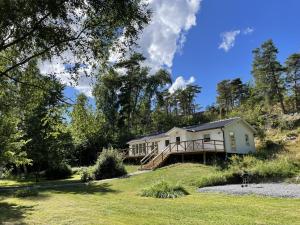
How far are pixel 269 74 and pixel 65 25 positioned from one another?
53307mm

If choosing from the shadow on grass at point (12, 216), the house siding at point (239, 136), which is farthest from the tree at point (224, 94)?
the shadow on grass at point (12, 216)

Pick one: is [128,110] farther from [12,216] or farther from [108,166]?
[12,216]

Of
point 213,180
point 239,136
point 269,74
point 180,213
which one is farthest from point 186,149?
point 269,74

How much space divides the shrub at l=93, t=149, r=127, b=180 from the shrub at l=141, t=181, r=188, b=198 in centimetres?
1097

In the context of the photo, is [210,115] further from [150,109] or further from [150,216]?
[150,216]

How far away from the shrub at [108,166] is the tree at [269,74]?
3660 cm

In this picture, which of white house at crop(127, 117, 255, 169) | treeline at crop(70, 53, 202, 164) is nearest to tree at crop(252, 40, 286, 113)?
treeline at crop(70, 53, 202, 164)

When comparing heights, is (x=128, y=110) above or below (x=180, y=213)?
above

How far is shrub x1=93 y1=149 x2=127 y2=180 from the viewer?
28.9 metres

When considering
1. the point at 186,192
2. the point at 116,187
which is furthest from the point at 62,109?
the point at 116,187

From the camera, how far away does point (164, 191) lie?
17.8 meters

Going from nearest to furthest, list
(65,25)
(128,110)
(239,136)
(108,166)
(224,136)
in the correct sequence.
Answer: (65,25) → (108,166) → (224,136) → (239,136) → (128,110)

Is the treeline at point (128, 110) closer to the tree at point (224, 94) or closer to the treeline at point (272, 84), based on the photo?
the treeline at point (272, 84)

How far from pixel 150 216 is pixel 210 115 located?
173 feet
